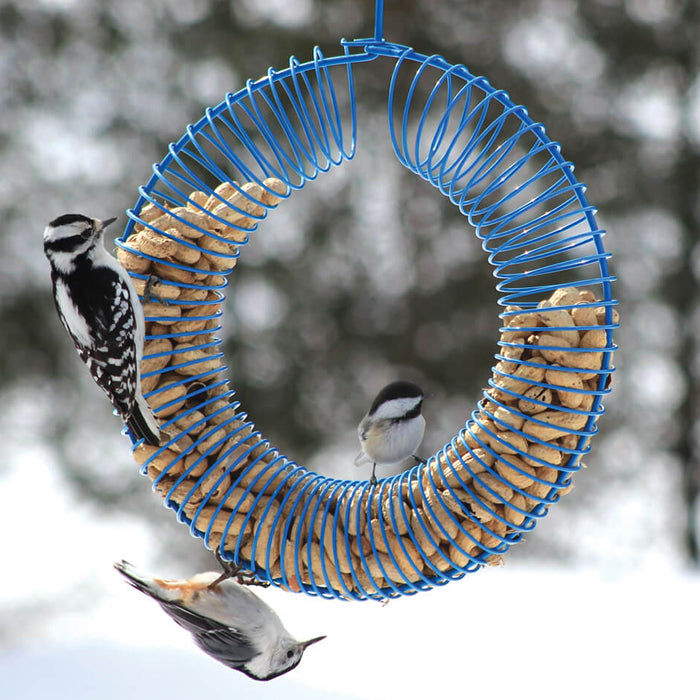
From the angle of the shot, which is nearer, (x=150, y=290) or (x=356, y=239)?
(x=150, y=290)

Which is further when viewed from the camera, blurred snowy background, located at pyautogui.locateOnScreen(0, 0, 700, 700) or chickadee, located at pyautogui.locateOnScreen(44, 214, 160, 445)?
blurred snowy background, located at pyautogui.locateOnScreen(0, 0, 700, 700)

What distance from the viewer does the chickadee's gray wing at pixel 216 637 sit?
219 cm

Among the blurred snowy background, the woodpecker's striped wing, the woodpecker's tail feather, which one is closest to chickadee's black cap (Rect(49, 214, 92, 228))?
the woodpecker's striped wing

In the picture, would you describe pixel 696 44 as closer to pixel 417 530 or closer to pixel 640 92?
pixel 640 92

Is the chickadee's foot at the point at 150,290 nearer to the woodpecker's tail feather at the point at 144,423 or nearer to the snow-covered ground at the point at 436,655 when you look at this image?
the woodpecker's tail feather at the point at 144,423

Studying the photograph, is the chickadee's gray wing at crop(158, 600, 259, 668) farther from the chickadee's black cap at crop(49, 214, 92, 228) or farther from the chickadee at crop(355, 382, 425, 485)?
the chickadee's black cap at crop(49, 214, 92, 228)

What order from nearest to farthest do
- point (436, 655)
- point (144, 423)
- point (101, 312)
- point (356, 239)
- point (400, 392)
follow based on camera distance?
1. point (144, 423)
2. point (101, 312)
3. point (400, 392)
4. point (436, 655)
5. point (356, 239)

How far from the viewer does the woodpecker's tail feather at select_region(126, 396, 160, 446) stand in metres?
1.96

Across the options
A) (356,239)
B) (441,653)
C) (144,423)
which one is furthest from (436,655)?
(356,239)

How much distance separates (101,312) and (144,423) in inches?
12.2

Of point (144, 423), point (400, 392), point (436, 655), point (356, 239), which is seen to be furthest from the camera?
point (356, 239)

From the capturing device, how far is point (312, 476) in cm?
212

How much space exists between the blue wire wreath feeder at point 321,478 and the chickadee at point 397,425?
85 millimetres

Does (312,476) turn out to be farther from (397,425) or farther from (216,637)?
(216,637)
